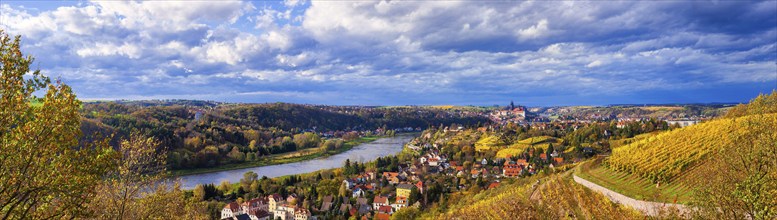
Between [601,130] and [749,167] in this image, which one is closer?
[749,167]

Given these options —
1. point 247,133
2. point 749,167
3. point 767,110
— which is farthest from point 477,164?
point 247,133

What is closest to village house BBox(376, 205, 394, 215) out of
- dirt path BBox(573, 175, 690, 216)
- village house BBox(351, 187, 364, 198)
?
village house BBox(351, 187, 364, 198)

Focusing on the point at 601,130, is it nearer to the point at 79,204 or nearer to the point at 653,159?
the point at 653,159

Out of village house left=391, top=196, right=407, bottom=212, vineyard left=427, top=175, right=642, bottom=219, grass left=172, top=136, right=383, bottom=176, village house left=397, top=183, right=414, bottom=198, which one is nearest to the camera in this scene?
vineyard left=427, top=175, right=642, bottom=219

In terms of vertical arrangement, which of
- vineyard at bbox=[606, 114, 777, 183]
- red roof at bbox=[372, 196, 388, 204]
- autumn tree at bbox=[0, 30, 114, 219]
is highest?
autumn tree at bbox=[0, 30, 114, 219]

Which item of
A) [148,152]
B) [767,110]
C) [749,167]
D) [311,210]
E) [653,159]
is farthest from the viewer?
[311,210]

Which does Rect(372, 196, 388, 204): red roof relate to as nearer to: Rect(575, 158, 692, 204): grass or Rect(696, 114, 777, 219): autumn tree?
Rect(575, 158, 692, 204): grass

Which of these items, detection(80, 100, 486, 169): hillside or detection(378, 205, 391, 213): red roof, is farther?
detection(80, 100, 486, 169): hillside

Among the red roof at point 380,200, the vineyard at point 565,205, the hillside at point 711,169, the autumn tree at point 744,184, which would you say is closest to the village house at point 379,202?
the red roof at point 380,200
